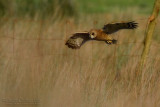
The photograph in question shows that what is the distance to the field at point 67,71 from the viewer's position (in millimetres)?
3178

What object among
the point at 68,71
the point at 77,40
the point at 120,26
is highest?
the point at 120,26

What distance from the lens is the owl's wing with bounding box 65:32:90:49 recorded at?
3.67 meters

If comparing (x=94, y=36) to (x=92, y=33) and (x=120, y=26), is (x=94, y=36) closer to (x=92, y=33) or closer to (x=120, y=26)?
(x=92, y=33)

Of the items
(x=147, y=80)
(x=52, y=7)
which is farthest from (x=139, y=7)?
(x=147, y=80)

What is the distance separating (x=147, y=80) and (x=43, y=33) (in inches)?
45.5

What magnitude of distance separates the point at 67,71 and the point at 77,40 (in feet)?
1.48

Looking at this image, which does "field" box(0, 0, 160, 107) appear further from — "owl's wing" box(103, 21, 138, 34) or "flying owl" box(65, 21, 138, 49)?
"owl's wing" box(103, 21, 138, 34)

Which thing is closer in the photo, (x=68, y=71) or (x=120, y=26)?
(x=68, y=71)

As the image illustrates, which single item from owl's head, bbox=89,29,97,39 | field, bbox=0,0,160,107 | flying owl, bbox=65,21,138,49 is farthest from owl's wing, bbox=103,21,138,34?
field, bbox=0,0,160,107

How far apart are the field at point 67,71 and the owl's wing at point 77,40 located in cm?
9

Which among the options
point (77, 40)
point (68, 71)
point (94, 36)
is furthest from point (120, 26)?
point (68, 71)

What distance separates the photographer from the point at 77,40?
371 cm

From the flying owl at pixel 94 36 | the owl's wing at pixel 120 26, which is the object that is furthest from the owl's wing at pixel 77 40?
the owl's wing at pixel 120 26

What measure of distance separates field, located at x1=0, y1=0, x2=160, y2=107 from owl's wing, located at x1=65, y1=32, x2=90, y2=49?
0.09m
